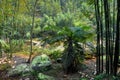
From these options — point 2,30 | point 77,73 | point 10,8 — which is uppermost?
point 10,8

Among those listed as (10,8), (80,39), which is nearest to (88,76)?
(80,39)

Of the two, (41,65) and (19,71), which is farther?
(41,65)

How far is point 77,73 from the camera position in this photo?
7184 mm

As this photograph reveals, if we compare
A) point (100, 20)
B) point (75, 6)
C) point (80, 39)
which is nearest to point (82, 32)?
point (80, 39)

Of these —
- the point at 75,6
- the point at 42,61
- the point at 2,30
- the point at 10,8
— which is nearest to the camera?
the point at 42,61

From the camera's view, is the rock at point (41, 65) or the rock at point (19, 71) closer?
the rock at point (19, 71)

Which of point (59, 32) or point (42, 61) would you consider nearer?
point (59, 32)

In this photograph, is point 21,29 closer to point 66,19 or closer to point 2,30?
point 2,30

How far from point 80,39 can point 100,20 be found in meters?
0.92

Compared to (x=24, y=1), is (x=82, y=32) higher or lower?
lower

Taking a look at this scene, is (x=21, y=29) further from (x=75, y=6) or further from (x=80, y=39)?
(x=75, y=6)

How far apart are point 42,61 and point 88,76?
1.67m

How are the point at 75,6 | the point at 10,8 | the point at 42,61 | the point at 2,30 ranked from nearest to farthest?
the point at 42,61
the point at 10,8
the point at 2,30
the point at 75,6

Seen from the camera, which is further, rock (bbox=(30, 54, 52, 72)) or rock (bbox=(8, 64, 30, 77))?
rock (bbox=(30, 54, 52, 72))
